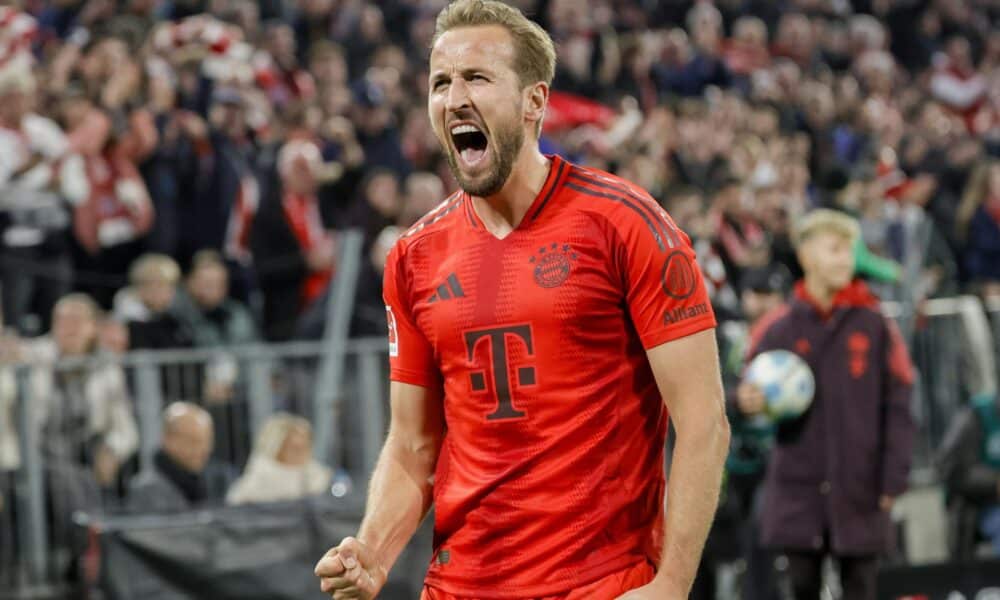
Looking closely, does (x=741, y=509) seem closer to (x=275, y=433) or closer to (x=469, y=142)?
(x=275, y=433)

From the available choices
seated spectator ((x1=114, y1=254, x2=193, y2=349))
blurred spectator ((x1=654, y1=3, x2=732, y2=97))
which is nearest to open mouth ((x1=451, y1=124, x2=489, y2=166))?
seated spectator ((x1=114, y1=254, x2=193, y2=349))

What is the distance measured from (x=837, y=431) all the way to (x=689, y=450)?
4.67m

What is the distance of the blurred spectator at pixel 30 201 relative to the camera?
404 inches

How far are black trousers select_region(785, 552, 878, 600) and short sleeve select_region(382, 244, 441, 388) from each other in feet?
14.9

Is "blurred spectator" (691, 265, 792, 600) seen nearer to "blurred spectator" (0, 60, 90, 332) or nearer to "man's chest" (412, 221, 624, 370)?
"blurred spectator" (0, 60, 90, 332)

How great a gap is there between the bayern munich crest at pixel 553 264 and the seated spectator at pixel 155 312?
6338mm

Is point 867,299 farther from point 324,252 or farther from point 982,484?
point 324,252

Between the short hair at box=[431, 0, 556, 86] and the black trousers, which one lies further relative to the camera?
the black trousers

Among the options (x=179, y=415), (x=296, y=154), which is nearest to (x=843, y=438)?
(x=179, y=415)

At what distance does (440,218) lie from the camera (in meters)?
4.41

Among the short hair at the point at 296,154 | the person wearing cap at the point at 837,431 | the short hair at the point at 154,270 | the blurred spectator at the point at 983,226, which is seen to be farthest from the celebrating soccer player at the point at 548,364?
the blurred spectator at the point at 983,226

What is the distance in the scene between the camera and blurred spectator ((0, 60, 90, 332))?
10.3 metres

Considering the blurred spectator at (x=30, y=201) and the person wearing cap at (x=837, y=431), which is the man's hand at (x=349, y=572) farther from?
the blurred spectator at (x=30, y=201)

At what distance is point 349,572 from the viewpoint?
3.99 metres
